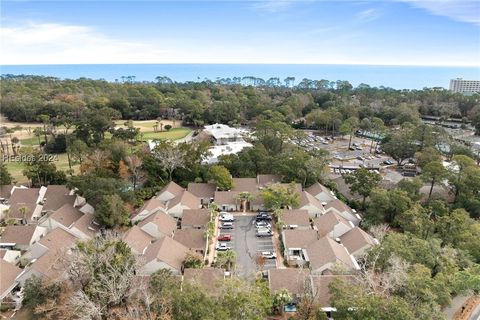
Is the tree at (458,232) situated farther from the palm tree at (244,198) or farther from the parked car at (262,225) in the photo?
the palm tree at (244,198)

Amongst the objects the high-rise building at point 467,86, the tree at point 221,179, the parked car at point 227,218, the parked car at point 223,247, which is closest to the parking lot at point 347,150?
the tree at point 221,179

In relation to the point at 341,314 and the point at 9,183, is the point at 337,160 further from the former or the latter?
the point at 9,183

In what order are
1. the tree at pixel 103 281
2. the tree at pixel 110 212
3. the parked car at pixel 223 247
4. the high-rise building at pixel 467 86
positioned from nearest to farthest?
the tree at pixel 103 281 < the parked car at pixel 223 247 < the tree at pixel 110 212 < the high-rise building at pixel 467 86

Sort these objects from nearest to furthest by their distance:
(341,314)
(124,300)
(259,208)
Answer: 1. (341,314)
2. (124,300)
3. (259,208)

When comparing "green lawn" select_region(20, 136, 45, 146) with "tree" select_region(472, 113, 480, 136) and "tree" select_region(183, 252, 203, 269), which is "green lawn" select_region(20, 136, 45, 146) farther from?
"tree" select_region(472, 113, 480, 136)

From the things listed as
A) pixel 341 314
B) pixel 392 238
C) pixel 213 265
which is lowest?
pixel 213 265

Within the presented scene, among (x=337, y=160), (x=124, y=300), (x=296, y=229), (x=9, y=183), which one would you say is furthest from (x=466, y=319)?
(x=9, y=183)

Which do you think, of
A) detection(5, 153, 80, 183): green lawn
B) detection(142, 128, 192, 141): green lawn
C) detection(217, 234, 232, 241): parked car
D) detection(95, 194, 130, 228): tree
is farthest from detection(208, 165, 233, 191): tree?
detection(142, 128, 192, 141): green lawn
